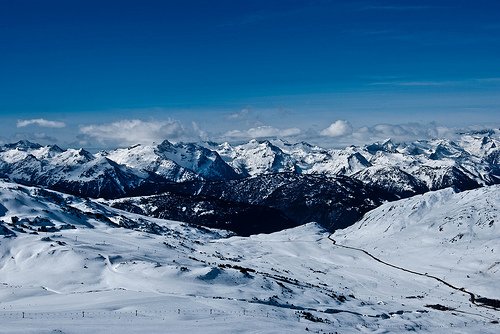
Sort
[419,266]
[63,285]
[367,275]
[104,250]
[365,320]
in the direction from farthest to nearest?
1. [419,266]
2. [367,275]
3. [104,250]
4. [63,285]
5. [365,320]

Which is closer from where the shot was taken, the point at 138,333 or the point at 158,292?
the point at 138,333

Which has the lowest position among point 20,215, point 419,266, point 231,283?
point 419,266

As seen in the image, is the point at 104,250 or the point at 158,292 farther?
the point at 104,250

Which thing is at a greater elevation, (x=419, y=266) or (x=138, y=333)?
(x=138, y=333)

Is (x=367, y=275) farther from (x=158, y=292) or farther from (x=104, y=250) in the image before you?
(x=158, y=292)

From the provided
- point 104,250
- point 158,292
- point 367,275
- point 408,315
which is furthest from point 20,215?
point 408,315

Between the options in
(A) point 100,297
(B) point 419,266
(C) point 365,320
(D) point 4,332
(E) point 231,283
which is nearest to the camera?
(D) point 4,332

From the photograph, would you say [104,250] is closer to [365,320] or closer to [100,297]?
[100,297]

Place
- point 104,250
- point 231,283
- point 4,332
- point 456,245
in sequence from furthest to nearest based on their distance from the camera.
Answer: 1. point 456,245
2. point 104,250
3. point 231,283
4. point 4,332

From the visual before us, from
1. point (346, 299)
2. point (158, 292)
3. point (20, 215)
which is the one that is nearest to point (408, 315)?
point (346, 299)
